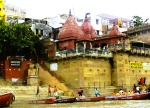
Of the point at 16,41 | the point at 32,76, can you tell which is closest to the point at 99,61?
the point at 32,76

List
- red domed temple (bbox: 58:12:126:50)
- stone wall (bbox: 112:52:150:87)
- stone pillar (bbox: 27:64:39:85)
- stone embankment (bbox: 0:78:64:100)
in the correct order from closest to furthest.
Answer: stone embankment (bbox: 0:78:64:100) → stone pillar (bbox: 27:64:39:85) → stone wall (bbox: 112:52:150:87) → red domed temple (bbox: 58:12:126:50)

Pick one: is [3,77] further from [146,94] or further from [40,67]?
[146,94]

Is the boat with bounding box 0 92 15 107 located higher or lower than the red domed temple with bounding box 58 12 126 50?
lower

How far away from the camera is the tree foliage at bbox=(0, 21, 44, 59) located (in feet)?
113

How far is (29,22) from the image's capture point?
44.4 meters

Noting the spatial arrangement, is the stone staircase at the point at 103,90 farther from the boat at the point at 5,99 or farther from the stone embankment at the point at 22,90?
the boat at the point at 5,99

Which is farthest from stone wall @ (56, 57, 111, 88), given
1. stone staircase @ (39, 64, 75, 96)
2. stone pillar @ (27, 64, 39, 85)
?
stone pillar @ (27, 64, 39, 85)

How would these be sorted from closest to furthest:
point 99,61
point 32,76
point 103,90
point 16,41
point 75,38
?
1. point 32,76
2. point 16,41
3. point 103,90
4. point 99,61
5. point 75,38

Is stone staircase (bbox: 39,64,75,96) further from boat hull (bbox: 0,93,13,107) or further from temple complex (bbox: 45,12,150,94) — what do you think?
boat hull (bbox: 0,93,13,107)

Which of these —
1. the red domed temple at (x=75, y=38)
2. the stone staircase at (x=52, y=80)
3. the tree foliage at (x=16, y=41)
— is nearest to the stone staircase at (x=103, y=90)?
the stone staircase at (x=52, y=80)

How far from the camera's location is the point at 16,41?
34.7 metres

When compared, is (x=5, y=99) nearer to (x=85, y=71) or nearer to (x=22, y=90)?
(x=22, y=90)

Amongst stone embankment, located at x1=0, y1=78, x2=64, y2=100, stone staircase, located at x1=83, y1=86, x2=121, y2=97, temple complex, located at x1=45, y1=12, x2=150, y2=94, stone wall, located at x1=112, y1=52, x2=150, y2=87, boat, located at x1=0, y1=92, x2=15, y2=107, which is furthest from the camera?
stone wall, located at x1=112, y1=52, x2=150, y2=87

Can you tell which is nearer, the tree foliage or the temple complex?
the tree foliage
